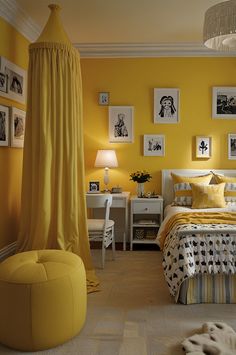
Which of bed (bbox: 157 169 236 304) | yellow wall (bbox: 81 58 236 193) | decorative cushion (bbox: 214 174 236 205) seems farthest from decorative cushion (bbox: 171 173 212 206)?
bed (bbox: 157 169 236 304)

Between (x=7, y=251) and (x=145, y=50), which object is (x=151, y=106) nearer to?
(x=145, y=50)

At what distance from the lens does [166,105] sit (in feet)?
17.5

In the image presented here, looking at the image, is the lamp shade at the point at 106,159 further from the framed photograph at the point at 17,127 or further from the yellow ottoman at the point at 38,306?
the yellow ottoman at the point at 38,306

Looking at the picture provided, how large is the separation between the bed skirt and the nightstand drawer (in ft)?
5.98

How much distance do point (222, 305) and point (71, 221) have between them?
157 cm

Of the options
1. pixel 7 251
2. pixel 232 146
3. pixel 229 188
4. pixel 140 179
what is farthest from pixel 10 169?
pixel 232 146

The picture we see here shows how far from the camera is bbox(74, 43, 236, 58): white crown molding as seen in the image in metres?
5.17

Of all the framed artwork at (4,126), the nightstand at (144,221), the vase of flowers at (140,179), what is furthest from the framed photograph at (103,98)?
the framed artwork at (4,126)

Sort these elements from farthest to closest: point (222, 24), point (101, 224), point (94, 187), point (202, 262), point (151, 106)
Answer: point (151, 106) < point (94, 187) < point (101, 224) < point (202, 262) < point (222, 24)

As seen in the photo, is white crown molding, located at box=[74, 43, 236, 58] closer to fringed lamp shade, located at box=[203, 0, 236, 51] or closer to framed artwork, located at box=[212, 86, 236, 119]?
framed artwork, located at box=[212, 86, 236, 119]

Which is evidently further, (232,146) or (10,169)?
(232,146)

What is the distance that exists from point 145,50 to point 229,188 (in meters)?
2.22

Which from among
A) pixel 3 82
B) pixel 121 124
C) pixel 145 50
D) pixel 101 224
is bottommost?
pixel 101 224

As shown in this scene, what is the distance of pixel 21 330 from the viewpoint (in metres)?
2.39
